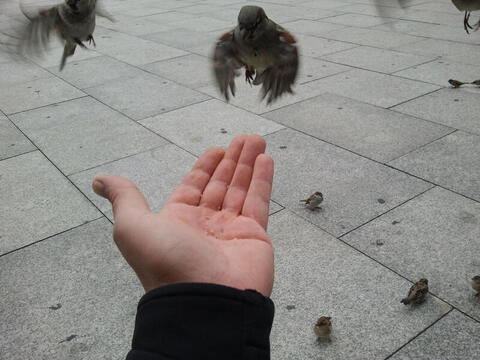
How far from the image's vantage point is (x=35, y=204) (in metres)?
5.41

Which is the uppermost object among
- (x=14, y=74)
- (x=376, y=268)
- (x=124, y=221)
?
(x=124, y=221)

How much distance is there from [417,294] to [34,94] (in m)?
6.96

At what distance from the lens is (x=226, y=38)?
111 cm

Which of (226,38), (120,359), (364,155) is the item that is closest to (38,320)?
(120,359)

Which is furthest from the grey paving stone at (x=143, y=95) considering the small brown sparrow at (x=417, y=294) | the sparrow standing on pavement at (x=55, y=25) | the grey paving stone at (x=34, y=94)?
the sparrow standing on pavement at (x=55, y=25)

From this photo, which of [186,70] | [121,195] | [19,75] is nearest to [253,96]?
[186,70]

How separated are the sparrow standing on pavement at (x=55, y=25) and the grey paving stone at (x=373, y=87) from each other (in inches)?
268

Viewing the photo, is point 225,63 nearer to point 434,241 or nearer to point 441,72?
point 434,241

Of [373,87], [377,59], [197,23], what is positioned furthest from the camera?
[197,23]

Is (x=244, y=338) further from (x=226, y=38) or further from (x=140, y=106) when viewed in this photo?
(x=140, y=106)

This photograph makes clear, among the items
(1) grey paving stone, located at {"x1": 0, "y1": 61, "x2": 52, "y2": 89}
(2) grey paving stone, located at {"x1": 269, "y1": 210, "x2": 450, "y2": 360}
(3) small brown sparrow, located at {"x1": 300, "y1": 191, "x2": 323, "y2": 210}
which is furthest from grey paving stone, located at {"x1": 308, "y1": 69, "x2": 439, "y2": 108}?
(1) grey paving stone, located at {"x1": 0, "y1": 61, "x2": 52, "y2": 89}

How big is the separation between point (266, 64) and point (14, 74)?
9747mm

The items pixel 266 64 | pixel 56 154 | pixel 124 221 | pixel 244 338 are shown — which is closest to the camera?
pixel 266 64

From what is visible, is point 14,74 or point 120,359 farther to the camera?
point 14,74
